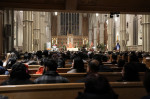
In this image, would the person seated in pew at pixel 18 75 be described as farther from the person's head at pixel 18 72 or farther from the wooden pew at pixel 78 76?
the wooden pew at pixel 78 76

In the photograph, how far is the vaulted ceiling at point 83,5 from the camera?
9.90m

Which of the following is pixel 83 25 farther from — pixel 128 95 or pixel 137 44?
pixel 128 95

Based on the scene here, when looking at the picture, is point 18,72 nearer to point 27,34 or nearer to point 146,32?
point 27,34

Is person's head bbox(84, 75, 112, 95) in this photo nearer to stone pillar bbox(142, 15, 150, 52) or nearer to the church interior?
the church interior

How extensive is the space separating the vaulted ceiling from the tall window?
37981 mm

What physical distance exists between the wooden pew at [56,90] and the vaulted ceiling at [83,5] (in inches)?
283

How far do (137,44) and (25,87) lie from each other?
25669 millimetres

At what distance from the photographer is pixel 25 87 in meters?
2.94

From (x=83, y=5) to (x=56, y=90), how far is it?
26.2ft

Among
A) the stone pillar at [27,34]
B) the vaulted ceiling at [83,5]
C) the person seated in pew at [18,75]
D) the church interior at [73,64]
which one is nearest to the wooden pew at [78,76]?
the church interior at [73,64]

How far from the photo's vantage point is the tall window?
48625mm

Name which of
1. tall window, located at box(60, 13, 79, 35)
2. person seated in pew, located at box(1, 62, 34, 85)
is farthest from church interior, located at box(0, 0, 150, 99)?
tall window, located at box(60, 13, 79, 35)

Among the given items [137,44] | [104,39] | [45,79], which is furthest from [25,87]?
[104,39]

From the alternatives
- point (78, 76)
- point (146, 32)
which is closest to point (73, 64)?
point (78, 76)
